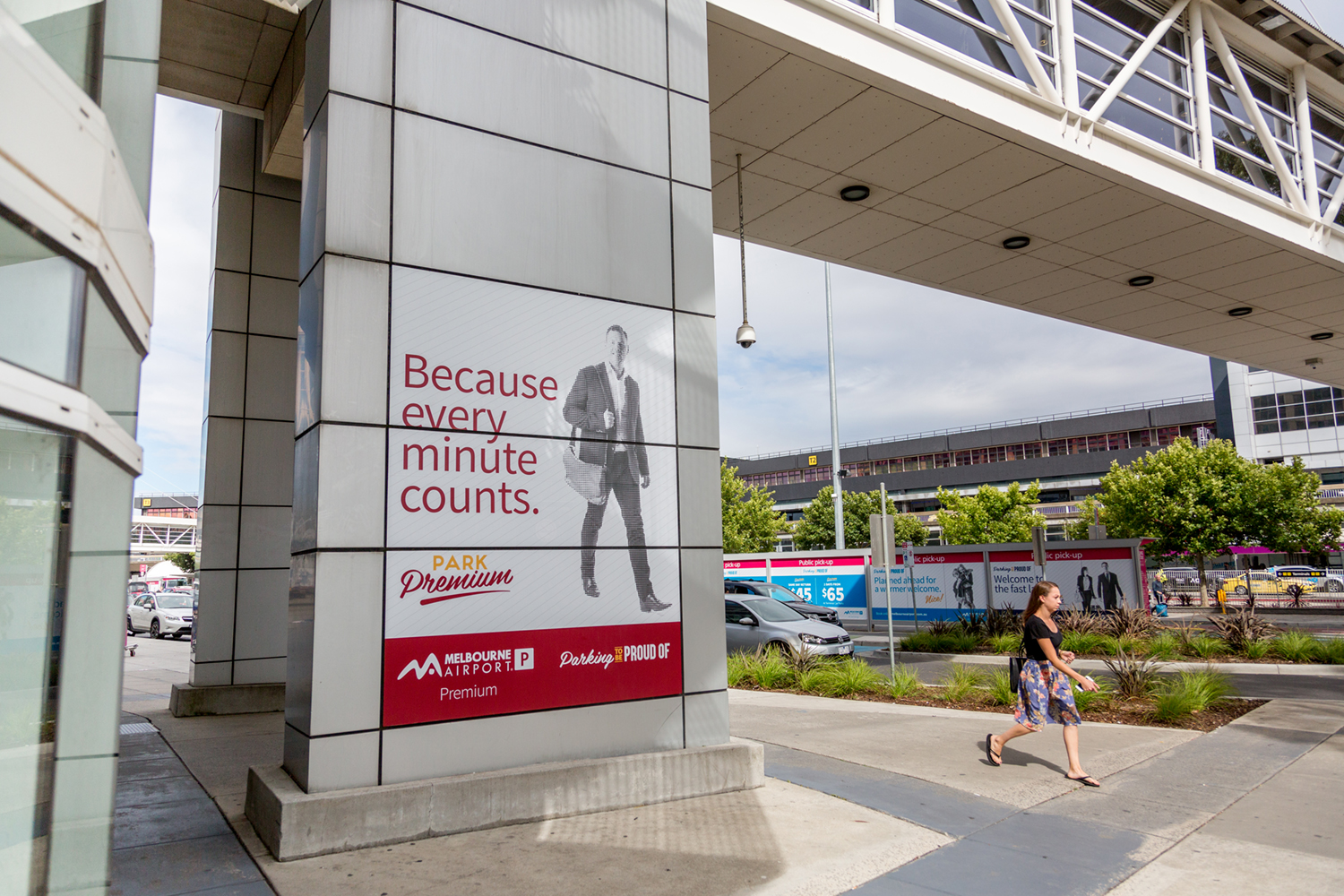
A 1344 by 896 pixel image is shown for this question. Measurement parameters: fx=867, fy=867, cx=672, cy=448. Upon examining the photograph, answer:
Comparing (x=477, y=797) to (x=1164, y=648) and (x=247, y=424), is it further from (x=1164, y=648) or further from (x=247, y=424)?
(x=1164, y=648)

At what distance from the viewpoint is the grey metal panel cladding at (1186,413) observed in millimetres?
83062

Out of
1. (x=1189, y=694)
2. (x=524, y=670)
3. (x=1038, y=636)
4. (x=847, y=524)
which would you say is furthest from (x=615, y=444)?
(x=847, y=524)

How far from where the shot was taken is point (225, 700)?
11.3 metres

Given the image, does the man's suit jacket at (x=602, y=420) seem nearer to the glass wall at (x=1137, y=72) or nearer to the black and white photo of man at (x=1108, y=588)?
the glass wall at (x=1137, y=72)

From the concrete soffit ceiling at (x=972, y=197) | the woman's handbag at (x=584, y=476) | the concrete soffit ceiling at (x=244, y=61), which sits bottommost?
the woman's handbag at (x=584, y=476)

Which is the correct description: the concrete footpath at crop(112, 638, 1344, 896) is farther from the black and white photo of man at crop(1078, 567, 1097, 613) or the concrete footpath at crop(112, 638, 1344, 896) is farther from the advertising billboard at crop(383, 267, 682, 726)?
the black and white photo of man at crop(1078, 567, 1097, 613)

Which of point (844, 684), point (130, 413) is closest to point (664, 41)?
point (130, 413)

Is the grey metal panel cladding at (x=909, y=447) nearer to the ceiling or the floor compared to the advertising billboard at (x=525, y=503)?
nearer to the ceiling

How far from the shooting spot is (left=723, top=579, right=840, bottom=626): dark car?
18.5 m

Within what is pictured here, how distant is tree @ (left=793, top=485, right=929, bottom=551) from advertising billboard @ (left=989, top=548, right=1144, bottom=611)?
165 feet

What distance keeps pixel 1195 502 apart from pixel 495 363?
44.1 metres

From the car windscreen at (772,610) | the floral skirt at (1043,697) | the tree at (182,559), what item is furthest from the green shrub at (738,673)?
the tree at (182,559)

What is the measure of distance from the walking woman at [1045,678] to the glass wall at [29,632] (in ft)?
23.1

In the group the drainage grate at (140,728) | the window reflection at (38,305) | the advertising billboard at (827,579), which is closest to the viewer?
the window reflection at (38,305)
